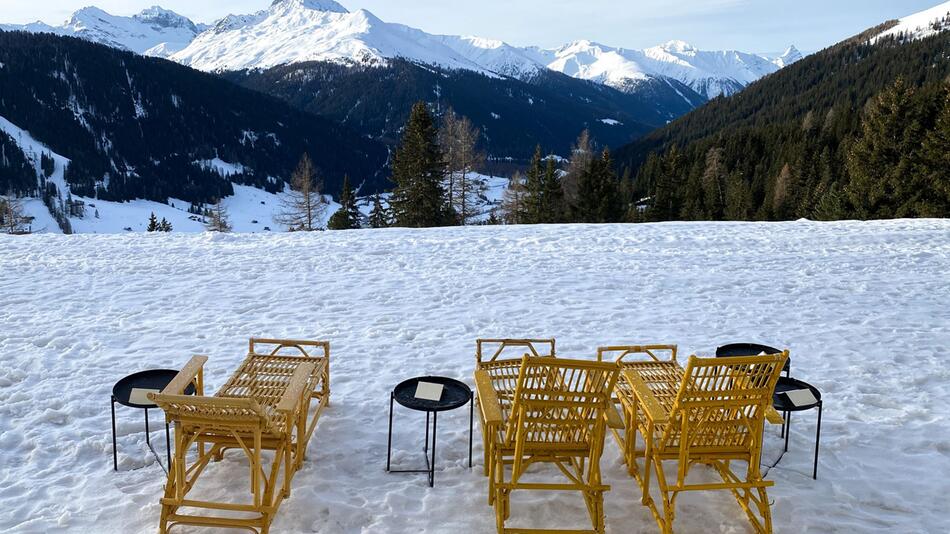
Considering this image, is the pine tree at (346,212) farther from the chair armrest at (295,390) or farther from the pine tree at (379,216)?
the chair armrest at (295,390)

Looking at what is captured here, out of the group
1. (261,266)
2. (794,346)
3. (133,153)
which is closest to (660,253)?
(794,346)

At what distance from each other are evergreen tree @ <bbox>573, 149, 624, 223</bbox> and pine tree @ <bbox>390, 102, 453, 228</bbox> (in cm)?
916

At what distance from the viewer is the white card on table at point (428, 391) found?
15.3 ft

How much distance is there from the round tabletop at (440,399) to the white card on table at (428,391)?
0.03 m

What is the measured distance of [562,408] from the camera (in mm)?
3869

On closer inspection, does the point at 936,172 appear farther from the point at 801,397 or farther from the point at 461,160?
the point at 801,397

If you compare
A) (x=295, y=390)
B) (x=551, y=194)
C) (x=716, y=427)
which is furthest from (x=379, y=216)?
(x=716, y=427)

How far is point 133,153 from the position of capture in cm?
17012

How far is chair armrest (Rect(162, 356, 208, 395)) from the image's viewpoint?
164 inches

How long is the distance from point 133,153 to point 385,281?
18679 cm

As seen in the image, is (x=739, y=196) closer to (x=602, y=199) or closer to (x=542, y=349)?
(x=602, y=199)

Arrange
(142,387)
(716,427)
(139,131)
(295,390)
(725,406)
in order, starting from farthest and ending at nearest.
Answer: (139,131), (142,387), (295,390), (716,427), (725,406)

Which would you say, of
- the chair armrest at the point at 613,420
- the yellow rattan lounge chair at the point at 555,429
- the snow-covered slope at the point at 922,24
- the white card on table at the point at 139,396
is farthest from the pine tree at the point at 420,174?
the snow-covered slope at the point at 922,24

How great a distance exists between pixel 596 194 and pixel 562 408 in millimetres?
34131
